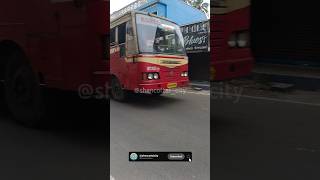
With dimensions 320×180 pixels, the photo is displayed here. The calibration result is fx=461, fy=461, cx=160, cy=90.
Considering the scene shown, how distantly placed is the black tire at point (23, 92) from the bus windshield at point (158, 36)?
6.33 feet

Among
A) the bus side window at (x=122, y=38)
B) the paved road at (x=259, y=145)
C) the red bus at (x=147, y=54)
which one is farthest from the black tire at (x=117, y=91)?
the paved road at (x=259, y=145)

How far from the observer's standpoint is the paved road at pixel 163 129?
2.78 m

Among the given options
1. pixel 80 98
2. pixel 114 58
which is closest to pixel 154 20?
pixel 114 58

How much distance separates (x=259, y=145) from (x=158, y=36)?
2.00m

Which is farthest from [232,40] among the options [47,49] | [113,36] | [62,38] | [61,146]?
[61,146]

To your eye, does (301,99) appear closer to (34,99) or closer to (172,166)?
→ (34,99)

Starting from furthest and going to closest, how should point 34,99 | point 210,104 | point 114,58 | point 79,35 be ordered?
1. point 34,99
2. point 79,35
3. point 114,58
4. point 210,104

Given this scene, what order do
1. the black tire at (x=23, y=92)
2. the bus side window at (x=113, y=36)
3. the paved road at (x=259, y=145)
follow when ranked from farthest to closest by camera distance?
the black tire at (x=23, y=92) < the paved road at (x=259, y=145) < the bus side window at (x=113, y=36)

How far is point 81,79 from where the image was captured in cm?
405

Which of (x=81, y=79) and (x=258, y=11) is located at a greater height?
(x=258, y=11)

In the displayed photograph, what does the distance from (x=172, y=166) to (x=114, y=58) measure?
802 millimetres

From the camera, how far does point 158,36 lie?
9.61 ft

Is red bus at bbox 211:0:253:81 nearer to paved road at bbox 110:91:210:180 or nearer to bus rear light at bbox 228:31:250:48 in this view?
bus rear light at bbox 228:31:250:48

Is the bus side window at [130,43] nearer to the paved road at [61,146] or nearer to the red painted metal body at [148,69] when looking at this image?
the red painted metal body at [148,69]
